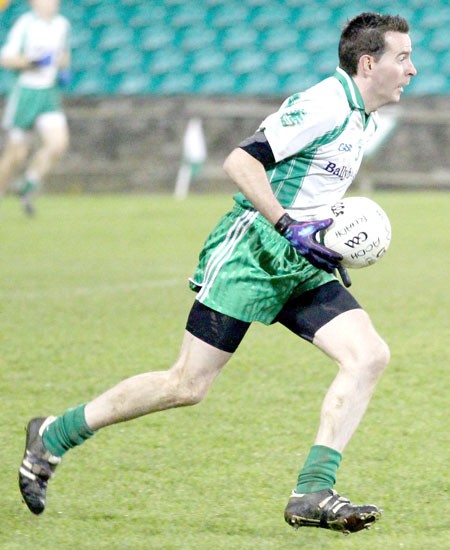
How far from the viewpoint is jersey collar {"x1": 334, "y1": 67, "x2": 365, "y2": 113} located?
13.2 ft

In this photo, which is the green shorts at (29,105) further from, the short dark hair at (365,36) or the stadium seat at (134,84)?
the short dark hair at (365,36)

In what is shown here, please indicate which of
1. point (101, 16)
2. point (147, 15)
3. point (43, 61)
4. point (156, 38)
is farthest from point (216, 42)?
point (43, 61)

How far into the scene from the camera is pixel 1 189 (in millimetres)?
13625

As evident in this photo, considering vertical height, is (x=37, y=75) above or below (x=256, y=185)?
below

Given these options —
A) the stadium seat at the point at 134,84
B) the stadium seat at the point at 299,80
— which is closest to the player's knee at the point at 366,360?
the stadium seat at the point at 299,80

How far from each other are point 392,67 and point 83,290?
5.54 meters

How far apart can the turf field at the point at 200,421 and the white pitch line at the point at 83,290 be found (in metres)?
0.02

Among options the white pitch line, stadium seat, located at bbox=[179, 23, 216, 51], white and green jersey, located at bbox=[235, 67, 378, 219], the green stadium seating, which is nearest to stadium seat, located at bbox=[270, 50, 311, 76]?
the green stadium seating

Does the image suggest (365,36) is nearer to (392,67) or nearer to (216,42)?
(392,67)

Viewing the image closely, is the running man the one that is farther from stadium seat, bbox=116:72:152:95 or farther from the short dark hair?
stadium seat, bbox=116:72:152:95

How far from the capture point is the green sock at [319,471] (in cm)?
373

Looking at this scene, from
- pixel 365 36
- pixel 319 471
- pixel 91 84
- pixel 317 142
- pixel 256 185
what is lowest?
pixel 91 84

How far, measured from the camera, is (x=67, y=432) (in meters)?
4.11

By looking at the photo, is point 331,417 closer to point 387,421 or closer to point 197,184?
point 387,421
